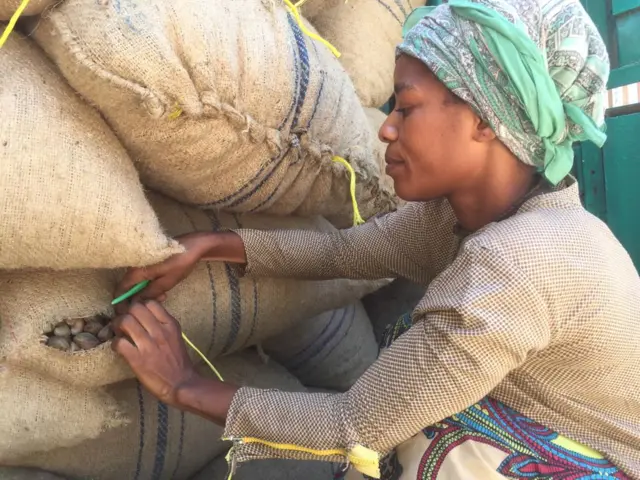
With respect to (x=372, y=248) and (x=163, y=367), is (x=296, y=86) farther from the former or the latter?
(x=163, y=367)

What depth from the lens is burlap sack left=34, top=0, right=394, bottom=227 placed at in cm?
71

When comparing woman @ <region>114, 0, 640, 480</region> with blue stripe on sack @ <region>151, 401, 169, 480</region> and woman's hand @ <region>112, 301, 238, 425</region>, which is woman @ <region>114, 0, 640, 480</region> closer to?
woman's hand @ <region>112, 301, 238, 425</region>

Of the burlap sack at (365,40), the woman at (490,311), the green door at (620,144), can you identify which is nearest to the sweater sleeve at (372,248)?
the woman at (490,311)

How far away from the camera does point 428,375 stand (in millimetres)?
707

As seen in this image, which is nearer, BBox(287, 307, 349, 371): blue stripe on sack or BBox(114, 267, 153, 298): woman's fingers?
BBox(114, 267, 153, 298): woman's fingers

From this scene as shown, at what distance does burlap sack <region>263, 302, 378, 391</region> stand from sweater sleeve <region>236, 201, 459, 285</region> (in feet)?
0.62

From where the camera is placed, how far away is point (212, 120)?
813 mm

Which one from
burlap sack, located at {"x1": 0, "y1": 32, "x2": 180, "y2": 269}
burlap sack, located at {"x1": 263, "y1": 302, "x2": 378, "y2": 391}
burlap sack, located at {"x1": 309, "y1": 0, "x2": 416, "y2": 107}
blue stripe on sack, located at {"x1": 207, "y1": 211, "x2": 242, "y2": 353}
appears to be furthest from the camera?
burlap sack, located at {"x1": 309, "y1": 0, "x2": 416, "y2": 107}

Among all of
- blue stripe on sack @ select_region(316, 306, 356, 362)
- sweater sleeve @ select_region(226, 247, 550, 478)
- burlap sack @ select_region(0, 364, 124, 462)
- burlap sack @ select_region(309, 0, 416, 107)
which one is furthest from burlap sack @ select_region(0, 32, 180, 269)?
burlap sack @ select_region(309, 0, 416, 107)

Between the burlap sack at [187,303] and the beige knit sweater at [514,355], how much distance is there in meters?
0.19

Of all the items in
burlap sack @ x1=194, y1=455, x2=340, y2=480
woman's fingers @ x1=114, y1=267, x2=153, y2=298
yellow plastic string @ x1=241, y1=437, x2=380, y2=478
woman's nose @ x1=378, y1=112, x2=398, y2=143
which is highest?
woman's nose @ x1=378, y1=112, x2=398, y2=143

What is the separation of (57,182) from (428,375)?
0.44 metres

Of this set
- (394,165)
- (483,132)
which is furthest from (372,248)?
(483,132)

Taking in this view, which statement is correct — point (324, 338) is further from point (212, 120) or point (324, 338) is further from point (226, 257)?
point (212, 120)
